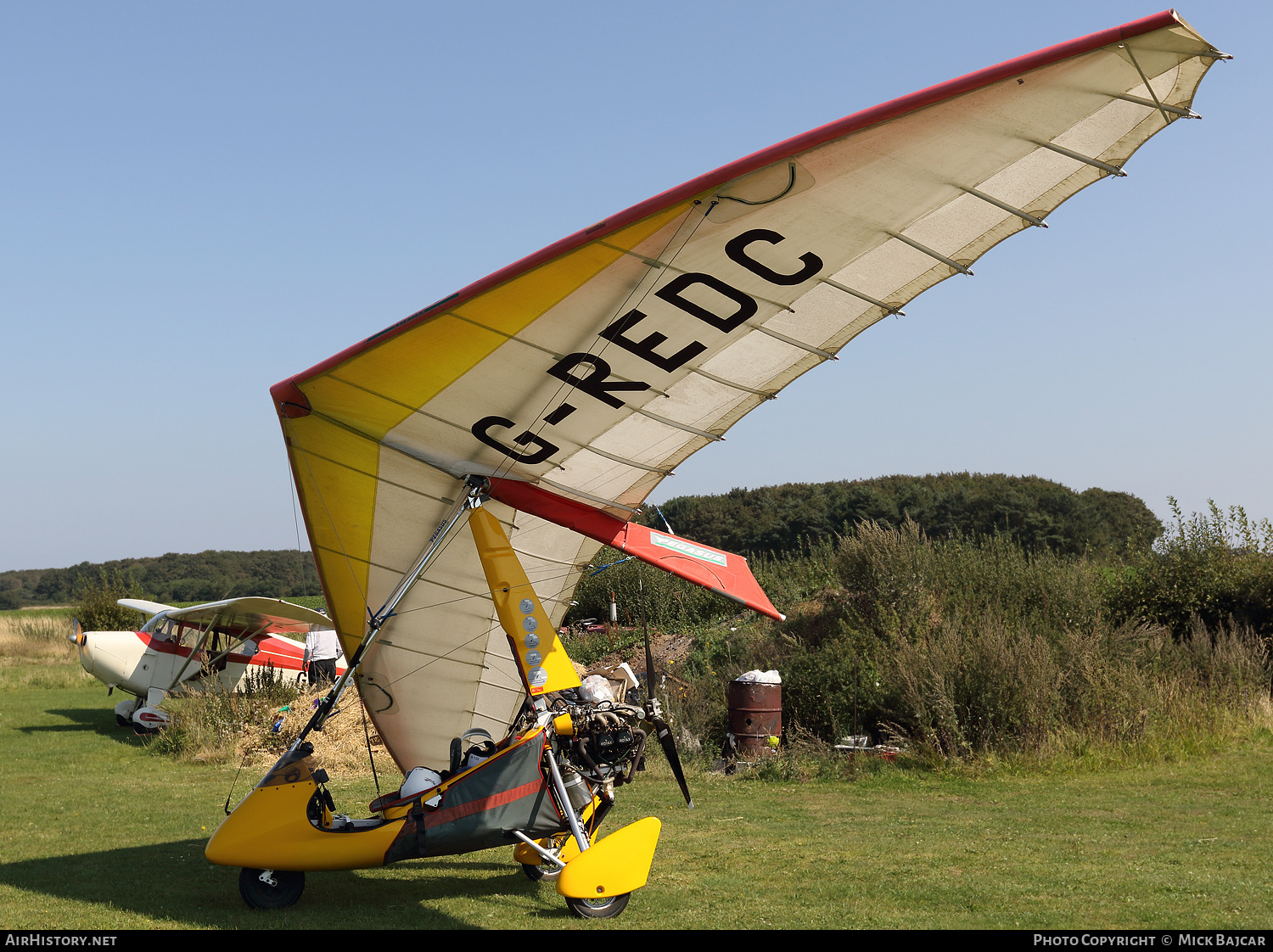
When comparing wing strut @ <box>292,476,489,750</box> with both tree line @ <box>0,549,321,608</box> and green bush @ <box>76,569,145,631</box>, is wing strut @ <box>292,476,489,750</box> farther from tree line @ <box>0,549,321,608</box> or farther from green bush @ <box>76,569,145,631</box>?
tree line @ <box>0,549,321,608</box>

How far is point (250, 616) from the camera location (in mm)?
18469

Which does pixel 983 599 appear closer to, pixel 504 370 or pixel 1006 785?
pixel 1006 785

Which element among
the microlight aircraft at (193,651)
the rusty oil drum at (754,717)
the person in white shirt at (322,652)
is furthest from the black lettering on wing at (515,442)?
the microlight aircraft at (193,651)

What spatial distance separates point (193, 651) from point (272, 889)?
1325 centimetres

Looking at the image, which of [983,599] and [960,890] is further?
[983,599]

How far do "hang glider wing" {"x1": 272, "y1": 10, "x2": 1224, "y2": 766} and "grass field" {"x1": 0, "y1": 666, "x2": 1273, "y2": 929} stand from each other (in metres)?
2.21

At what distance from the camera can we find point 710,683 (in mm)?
14422

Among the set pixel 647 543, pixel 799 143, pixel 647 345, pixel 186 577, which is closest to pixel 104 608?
pixel 647 543

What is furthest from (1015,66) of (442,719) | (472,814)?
(442,719)

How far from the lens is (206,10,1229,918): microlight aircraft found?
4.15 meters

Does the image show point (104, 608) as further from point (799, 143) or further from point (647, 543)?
point (799, 143)

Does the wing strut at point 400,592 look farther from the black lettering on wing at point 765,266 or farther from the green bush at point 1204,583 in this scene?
the green bush at point 1204,583

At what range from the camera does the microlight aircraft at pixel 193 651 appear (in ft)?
57.1

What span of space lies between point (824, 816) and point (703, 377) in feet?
17.9
